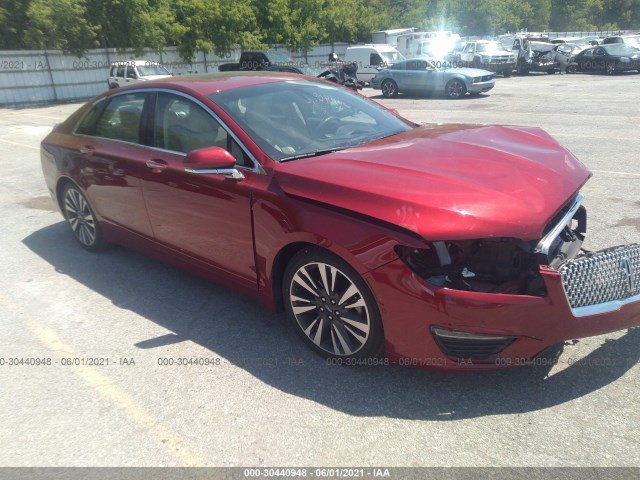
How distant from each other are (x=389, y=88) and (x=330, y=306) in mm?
19271

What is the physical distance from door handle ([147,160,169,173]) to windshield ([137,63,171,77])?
2153 centimetres

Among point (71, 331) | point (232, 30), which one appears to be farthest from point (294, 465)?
point (232, 30)

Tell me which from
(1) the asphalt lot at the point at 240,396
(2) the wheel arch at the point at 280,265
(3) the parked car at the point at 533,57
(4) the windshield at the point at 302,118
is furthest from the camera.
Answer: (3) the parked car at the point at 533,57

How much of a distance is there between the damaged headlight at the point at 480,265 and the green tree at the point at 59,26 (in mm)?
27467

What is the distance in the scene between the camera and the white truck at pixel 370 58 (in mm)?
25984

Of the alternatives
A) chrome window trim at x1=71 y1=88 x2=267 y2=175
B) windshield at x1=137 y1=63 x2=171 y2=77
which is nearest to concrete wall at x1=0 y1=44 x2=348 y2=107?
windshield at x1=137 y1=63 x2=171 y2=77

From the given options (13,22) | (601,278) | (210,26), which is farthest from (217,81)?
(210,26)

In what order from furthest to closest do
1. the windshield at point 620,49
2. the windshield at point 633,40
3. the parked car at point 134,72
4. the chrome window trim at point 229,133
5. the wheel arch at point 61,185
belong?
1. the windshield at point 633,40
2. the windshield at point 620,49
3. the parked car at point 134,72
4. the wheel arch at point 61,185
5. the chrome window trim at point 229,133

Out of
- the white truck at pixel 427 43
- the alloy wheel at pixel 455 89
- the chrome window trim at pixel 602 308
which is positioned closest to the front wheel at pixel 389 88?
the alloy wheel at pixel 455 89

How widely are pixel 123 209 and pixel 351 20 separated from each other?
3746 cm

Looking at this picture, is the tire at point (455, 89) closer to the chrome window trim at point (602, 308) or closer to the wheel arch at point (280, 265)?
the wheel arch at point (280, 265)

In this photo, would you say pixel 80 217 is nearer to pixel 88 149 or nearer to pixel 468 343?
pixel 88 149

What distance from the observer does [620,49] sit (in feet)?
85.1

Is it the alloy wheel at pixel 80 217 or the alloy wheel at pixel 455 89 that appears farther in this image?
the alloy wheel at pixel 455 89
